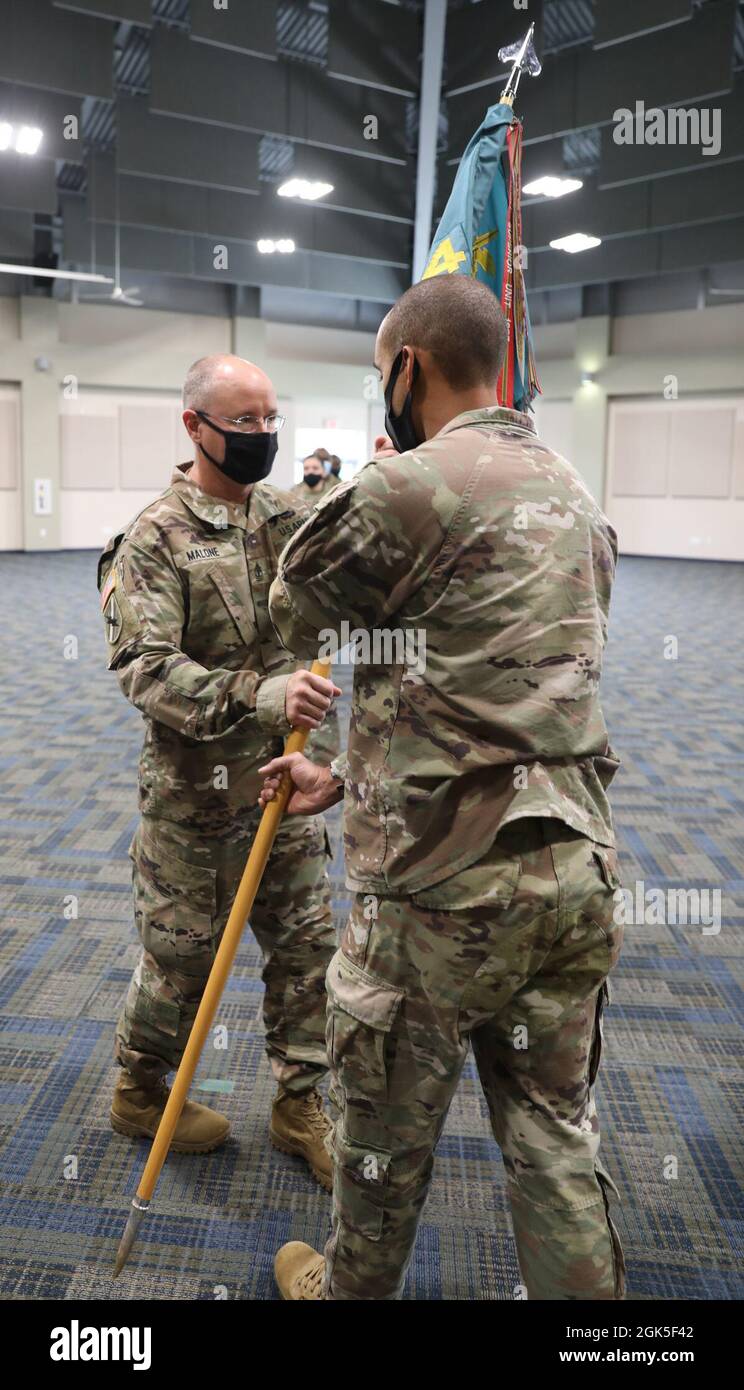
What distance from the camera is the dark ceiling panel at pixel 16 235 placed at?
12.9 meters

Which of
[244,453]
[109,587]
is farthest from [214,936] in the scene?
[244,453]

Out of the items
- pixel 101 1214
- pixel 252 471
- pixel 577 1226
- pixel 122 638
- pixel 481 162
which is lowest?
pixel 101 1214

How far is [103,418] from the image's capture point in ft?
55.1

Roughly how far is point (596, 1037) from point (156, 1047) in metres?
1.11

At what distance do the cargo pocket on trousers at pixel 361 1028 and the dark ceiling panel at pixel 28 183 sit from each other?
11.0 metres

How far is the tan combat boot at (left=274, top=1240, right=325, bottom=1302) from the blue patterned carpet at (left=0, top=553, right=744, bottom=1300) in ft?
0.18

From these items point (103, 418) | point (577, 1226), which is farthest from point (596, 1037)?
point (103, 418)

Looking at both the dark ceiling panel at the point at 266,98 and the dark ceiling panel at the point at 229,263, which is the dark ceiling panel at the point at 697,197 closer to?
the dark ceiling panel at the point at 266,98

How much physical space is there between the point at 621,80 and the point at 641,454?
32.8 ft

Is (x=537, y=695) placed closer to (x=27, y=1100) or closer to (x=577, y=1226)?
(x=577, y=1226)

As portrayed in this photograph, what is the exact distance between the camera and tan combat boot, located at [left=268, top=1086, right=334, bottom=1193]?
214 cm

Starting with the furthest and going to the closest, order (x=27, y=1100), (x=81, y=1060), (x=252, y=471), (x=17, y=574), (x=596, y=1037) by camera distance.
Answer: (x=17, y=574) < (x=81, y=1060) < (x=27, y=1100) < (x=252, y=471) < (x=596, y=1037)

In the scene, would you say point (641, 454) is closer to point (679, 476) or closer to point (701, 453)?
point (679, 476)

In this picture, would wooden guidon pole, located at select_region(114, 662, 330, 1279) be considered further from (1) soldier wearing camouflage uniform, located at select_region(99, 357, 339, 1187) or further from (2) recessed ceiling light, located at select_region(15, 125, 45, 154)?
(2) recessed ceiling light, located at select_region(15, 125, 45, 154)
